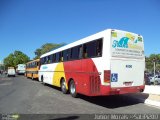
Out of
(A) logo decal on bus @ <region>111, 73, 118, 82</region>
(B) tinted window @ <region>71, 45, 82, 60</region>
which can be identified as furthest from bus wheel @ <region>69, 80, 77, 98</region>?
(A) logo decal on bus @ <region>111, 73, 118, 82</region>

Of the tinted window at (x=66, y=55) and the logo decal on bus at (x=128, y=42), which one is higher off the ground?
the logo decal on bus at (x=128, y=42)

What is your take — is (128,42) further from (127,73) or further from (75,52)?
(75,52)

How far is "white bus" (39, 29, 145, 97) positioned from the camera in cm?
1055

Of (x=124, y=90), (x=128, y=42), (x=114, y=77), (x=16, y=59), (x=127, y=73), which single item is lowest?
(x=124, y=90)

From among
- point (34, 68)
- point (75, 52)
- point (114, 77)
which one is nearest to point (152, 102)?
point (114, 77)

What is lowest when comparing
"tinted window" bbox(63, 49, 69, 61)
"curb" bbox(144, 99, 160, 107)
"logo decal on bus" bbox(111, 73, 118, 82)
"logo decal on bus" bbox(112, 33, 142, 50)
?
"curb" bbox(144, 99, 160, 107)

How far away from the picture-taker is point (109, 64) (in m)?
10.4

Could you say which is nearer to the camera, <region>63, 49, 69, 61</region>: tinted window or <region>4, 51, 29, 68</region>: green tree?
<region>63, 49, 69, 61</region>: tinted window

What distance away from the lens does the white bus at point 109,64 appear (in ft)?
34.6

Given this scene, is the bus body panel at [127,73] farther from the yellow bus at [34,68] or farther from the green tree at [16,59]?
the green tree at [16,59]

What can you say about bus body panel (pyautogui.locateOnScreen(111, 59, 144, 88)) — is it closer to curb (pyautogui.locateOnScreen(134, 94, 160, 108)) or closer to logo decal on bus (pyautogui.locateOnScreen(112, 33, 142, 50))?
logo decal on bus (pyautogui.locateOnScreen(112, 33, 142, 50))

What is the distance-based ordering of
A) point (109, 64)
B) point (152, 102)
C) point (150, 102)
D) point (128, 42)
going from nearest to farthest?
point (109, 64)
point (128, 42)
point (152, 102)
point (150, 102)

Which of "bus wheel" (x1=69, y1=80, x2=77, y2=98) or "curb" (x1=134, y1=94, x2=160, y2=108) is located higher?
Result: "bus wheel" (x1=69, y1=80, x2=77, y2=98)

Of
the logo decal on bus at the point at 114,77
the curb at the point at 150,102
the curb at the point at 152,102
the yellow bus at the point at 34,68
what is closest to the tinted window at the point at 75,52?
the logo decal on bus at the point at 114,77
